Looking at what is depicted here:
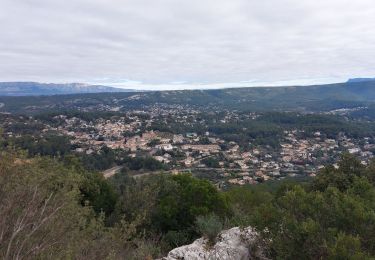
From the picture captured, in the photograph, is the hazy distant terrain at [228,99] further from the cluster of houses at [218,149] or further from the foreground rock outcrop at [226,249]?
the foreground rock outcrop at [226,249]

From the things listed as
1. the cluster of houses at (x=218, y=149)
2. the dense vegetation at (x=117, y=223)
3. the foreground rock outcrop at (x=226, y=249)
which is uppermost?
the dense vegetation at (x=117, y=223)

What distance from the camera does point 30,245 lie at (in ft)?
15.1

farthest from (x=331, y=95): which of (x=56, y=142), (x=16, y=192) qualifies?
(x=16, y=192)

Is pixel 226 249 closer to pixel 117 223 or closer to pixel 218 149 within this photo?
pixel 117 223

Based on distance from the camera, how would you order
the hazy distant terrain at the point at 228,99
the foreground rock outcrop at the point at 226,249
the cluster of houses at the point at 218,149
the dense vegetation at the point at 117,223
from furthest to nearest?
the hazy distant terrain at the point at 228,99 < the cluster of houses at the point at 218,149 < the foreground rock outcrop at the point at 226,249 < the dense vegetation at the point at 117,223

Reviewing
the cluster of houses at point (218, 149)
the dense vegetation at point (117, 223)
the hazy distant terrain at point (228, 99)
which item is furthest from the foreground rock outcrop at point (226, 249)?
Answer: the hazy distant terrain at point (228, 99)

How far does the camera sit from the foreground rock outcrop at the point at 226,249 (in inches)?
315

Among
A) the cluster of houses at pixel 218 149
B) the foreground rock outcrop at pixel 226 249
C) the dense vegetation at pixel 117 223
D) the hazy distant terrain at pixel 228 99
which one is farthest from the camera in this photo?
the hazy distant terrain at pixel 228 99

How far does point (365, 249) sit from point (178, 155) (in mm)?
43079

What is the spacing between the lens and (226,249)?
8.31 meters

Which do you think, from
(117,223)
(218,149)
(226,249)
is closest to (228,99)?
(218,149)

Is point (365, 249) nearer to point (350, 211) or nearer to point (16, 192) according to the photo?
point (350, 211)

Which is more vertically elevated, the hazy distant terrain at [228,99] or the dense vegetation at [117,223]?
the dense vegetation at [117,223]

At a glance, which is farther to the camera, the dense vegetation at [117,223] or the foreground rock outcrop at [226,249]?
the foreground rock outcrop at [226,249]
